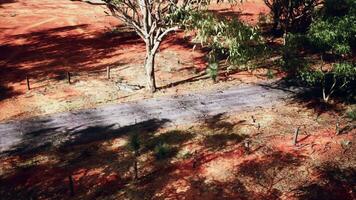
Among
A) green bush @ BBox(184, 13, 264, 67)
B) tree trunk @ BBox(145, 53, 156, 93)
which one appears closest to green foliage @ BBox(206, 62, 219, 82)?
tree trunk @ BBox(145, 53, 156, 93)

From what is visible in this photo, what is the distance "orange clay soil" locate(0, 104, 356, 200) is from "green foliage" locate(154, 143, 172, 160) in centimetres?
21

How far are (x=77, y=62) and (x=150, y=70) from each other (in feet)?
33.5

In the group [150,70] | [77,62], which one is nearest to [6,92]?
[77,62]

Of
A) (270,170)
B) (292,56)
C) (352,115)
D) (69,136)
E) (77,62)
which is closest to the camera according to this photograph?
(270,170)

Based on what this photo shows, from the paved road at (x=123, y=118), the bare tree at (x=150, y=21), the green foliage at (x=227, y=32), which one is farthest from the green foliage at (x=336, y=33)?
the bare tree at (x=150, y=21)

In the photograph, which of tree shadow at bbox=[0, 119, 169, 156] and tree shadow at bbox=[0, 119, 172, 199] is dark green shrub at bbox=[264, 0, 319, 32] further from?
tree shadow at bbox=[0, 119, 172, 199]

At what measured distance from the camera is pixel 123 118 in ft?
81.0

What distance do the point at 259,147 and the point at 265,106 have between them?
5.44 metres

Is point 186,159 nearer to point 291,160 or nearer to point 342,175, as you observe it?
point 291,160

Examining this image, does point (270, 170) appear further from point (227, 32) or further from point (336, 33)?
point (336, 33)

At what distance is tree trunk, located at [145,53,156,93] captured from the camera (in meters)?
27.2

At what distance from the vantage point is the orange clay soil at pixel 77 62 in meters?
27.8

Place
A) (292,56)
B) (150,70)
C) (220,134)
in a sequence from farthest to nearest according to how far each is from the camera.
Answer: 1. (150,70)
2. (292,56)
3. (220,134)

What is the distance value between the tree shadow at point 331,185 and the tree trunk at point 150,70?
12.7m
